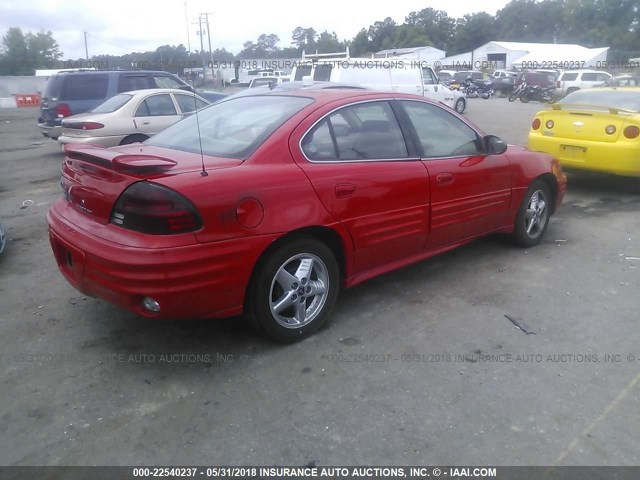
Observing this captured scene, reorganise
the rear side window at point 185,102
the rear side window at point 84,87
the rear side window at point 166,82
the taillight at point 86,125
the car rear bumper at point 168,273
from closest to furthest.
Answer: the car rear bumper at point 168,273
the taillight at point 86,125
the rear side window at point 185,102
the rear side window at point 84,87
the rear side window at point 166,82

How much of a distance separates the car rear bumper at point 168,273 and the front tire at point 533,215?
9.53ft

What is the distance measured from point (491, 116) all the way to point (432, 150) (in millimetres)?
16736

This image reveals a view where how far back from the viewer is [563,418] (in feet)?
9.23

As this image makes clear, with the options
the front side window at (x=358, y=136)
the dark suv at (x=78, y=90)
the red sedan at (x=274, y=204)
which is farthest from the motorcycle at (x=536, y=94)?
the front side window at (x=358, y=136)

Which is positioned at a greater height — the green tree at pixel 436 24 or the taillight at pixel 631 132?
the green tree at pixel 436 24

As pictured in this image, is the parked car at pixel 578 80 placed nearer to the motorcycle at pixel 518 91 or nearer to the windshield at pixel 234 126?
the motorcycle at pixel 518 91

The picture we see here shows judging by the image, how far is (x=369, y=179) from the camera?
3732 millimetres

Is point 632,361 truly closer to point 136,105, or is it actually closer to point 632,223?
point 632,223

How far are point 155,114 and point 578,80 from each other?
25.9 meters

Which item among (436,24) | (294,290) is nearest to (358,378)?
(294,290)

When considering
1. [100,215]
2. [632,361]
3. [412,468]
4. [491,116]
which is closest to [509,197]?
[632,361]

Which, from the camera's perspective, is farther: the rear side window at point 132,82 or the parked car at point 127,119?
the rear side window at point 132,82

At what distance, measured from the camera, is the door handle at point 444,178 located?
4.18 m

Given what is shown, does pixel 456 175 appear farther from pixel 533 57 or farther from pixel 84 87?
pixel 533 57
